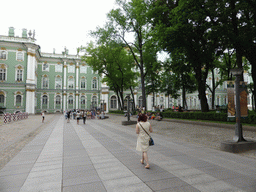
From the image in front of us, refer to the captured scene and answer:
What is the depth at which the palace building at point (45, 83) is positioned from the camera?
4125 centimetres

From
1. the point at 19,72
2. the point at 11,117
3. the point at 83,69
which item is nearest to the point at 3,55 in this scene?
the point at 19,72

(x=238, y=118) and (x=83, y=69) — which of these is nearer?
(x=238, y=118)

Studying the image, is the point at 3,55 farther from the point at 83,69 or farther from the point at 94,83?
the point at 94,83

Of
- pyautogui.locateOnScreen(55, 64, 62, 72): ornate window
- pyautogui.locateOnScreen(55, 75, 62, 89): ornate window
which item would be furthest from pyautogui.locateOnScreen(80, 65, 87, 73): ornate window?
pyautogui.locateOnScreen(55, 75, 62, 89): ornate window

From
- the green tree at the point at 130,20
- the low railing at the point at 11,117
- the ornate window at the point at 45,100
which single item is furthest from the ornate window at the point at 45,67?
the green tree at the point at 130,20

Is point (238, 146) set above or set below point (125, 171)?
above

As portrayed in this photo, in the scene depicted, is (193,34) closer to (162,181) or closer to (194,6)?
(194,6)

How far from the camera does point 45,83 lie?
5134 centimetres

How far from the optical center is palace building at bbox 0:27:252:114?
41250 millimetres

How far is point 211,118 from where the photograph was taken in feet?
50.1

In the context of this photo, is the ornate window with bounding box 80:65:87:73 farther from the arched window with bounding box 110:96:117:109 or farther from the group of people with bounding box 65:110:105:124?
the group of people with bounding box 65:110:105:124

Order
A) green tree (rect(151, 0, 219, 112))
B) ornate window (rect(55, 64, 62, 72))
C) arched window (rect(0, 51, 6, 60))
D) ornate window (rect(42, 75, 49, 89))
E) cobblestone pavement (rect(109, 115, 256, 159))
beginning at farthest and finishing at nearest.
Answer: ornate window (rect(55, 64, 62, 72))
ornate window (rect(42, 75, 49, 89))
arched window (rect(0, 51, 6, 60))
green tree (rect(151, 0, 219, 112))
cobblestone pavement (rect(109, 115, 256, 159))

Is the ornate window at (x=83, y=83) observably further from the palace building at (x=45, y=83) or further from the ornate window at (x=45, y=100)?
the ornate window at (x=45, y=100)

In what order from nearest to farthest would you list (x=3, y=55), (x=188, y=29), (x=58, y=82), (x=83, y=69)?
(x=188, y=29) → (x=3, y=55) → (x=58, y=82) → (x=83, y=69)
